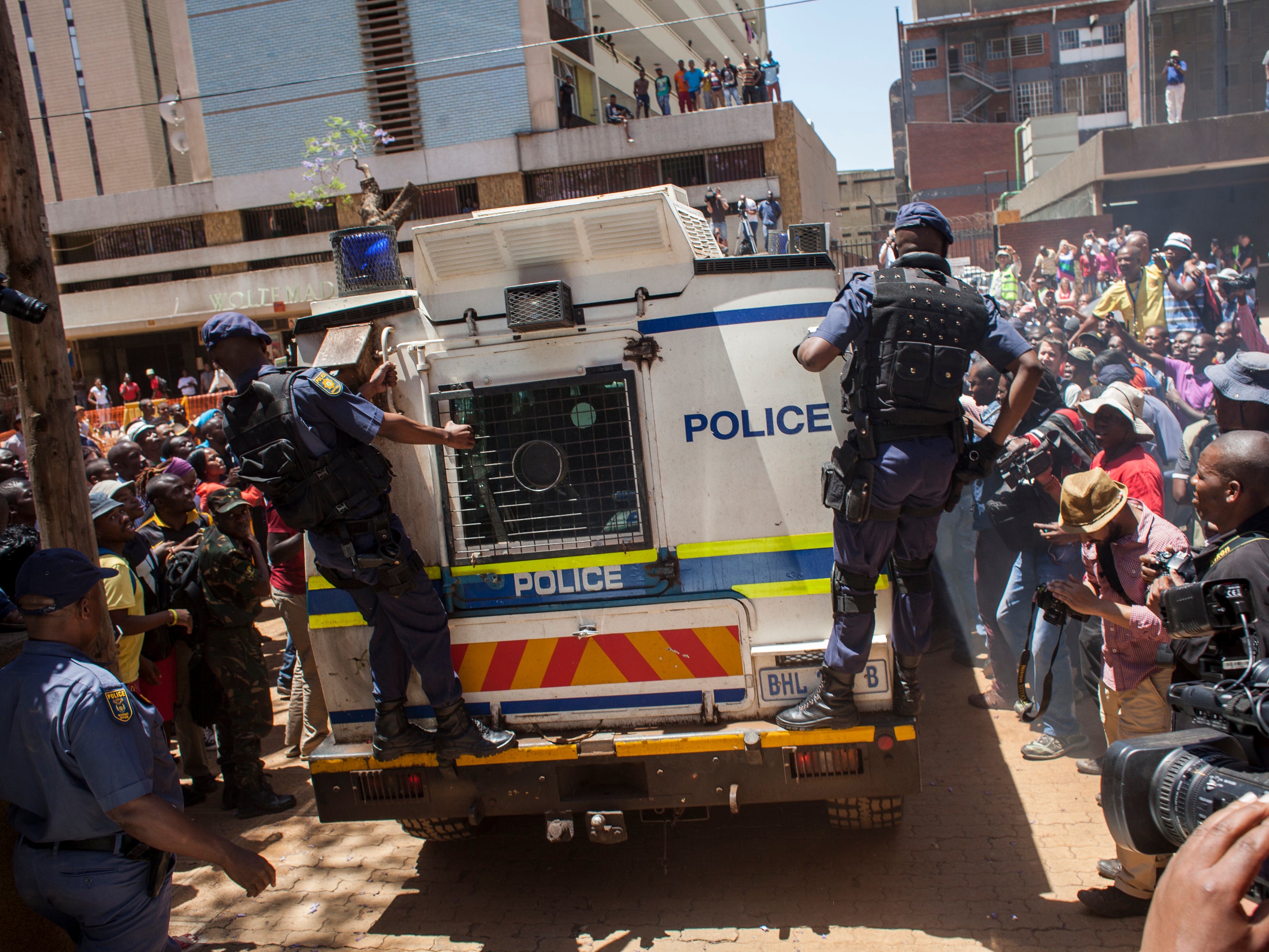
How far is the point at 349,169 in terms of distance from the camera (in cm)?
2852

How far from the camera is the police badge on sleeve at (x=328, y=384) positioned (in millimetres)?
3602

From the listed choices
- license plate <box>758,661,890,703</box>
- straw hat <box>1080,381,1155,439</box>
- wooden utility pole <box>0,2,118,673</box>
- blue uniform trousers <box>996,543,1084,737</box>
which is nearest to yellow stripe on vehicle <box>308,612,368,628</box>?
wooden utility pole <box>0,2,118,673</box>

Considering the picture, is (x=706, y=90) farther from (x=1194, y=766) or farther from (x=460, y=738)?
(x=1194, y=766)

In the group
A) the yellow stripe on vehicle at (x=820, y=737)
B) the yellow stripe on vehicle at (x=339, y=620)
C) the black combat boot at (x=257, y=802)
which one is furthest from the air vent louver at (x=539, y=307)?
the black combat boot at (x=257, y=802)

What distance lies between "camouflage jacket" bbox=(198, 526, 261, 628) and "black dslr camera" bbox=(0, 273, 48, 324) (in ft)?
6.61

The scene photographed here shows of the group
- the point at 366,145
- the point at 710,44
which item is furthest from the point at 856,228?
the point at 366,145

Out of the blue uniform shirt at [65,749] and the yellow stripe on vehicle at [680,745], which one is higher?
the blue uniform shirt at [65,749]

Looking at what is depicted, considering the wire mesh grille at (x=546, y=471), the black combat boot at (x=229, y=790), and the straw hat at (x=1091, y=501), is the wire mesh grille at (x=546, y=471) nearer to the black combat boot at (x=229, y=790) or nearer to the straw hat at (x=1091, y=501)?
the straw hat at (x=1091, y=501)

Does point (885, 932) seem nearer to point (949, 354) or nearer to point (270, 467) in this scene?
point (949, 354)

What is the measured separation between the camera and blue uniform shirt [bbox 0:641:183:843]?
2.66 metres

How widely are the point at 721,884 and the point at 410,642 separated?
1862mm

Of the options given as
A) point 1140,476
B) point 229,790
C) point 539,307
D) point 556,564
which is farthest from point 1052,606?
point 229,790

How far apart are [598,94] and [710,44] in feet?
40.0

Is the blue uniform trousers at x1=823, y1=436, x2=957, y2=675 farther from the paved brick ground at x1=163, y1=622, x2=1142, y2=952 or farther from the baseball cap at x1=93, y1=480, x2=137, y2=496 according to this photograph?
the baseball cap at x1=93, y1=480, x2=137, y2=496
